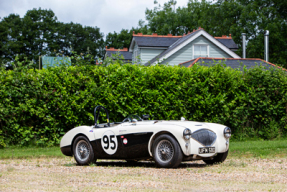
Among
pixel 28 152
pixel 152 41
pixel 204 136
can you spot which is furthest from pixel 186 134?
pixel 152 41

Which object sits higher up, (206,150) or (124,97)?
Result: (124,97)

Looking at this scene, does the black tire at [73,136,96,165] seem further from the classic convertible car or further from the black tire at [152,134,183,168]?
the black tire at [152,134,183,168]

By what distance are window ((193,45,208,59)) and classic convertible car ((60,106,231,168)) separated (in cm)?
2245

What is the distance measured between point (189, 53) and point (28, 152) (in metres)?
20.4

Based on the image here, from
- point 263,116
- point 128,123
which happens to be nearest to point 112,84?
point 128,123

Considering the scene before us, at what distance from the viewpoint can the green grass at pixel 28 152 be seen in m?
11.0

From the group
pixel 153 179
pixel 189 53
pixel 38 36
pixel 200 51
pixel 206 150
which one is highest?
pixel 38 36

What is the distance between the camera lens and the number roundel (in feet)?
27.4

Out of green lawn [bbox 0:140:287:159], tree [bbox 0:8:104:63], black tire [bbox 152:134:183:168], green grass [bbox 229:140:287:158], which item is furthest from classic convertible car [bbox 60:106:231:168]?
tree [bbox 0:8:104:63]

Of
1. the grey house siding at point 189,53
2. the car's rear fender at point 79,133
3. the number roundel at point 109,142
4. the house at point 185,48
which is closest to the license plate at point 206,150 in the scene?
the number roundel at point 109,142

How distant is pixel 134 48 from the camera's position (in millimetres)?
34219

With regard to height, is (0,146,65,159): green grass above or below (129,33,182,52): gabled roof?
below

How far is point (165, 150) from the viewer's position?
7621 mm

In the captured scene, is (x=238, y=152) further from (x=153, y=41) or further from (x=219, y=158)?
(x=153, y=41)
